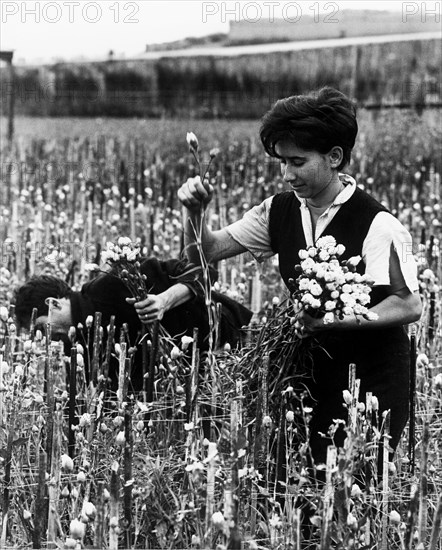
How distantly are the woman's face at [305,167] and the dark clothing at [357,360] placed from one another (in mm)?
101

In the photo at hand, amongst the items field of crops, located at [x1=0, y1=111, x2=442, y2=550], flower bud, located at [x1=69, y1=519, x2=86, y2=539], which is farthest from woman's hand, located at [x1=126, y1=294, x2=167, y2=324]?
flower bud, located at [x1=69, y1=519, x2=86, y2=539]

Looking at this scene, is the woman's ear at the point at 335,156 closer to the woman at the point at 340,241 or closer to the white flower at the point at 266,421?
the woman at the point at 340,241

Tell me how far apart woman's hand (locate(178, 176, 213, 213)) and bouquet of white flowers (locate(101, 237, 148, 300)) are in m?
0.25

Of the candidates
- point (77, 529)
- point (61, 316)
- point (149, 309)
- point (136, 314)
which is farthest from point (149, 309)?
point (77, 529)

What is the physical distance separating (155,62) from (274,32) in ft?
3.78

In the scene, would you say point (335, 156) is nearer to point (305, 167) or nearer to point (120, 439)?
point (305, 167)

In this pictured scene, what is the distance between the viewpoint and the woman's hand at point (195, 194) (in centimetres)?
344

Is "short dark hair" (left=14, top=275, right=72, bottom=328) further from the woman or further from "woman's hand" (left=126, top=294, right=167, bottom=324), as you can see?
the woman

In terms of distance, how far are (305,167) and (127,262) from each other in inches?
26.0

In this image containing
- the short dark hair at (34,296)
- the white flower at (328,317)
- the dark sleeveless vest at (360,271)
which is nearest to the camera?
the white flower at (328,317)

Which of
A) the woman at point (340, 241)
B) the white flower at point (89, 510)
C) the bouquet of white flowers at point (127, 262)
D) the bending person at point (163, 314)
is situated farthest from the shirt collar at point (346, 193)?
the white flower at point (89, 510)

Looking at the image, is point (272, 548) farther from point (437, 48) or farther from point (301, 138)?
point (437, 48)

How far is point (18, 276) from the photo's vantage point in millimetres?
5801

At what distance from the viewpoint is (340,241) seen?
11.1 feet
